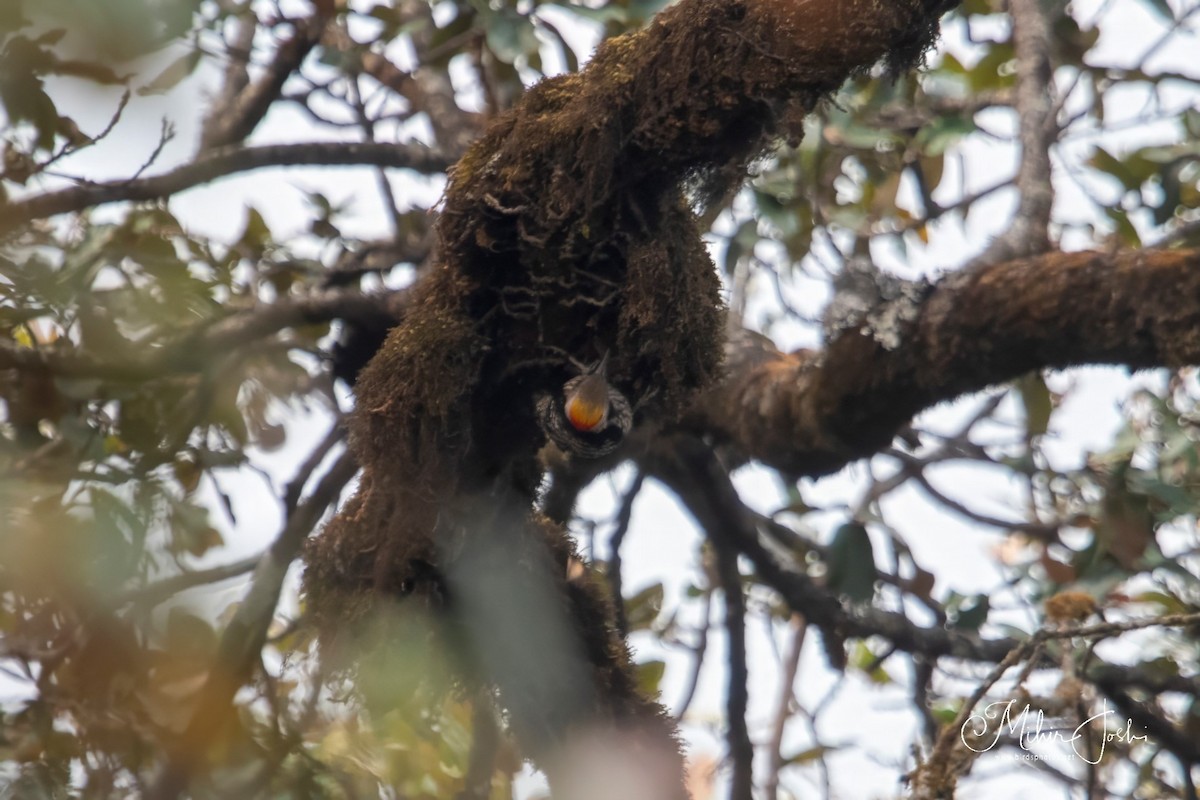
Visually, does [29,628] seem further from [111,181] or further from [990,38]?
[990,38]

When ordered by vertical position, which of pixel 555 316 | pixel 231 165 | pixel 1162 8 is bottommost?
pixel 555 316

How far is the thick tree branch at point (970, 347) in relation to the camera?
83.0 inches

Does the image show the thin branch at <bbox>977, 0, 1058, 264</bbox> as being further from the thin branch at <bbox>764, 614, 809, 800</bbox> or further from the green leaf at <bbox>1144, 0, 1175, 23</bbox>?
the thin branch at <bbox>764, 614, 809, 800</bbox>

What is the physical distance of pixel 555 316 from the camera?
1946mm

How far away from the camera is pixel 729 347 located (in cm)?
288

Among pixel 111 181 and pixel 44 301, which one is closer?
pixel 44 301

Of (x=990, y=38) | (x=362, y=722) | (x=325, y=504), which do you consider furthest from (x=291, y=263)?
(x=990, y=38)

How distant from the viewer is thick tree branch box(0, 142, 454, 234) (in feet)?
8.85

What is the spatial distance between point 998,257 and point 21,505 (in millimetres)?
2008

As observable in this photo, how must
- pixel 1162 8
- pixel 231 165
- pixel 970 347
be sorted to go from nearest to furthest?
1. pixel 970 347
2. pixel 231 165
3. pixel 1162 8

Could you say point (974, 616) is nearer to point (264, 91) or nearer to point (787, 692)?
point (787, 692)

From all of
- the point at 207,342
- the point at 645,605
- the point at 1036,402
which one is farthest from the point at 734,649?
the point at 207,342

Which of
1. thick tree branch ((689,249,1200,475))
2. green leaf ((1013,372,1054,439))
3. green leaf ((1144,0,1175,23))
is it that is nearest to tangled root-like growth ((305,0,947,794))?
thick tree branch ((689,249,1200,475))

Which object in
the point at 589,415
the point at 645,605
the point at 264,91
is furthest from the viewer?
the point at 645,605
